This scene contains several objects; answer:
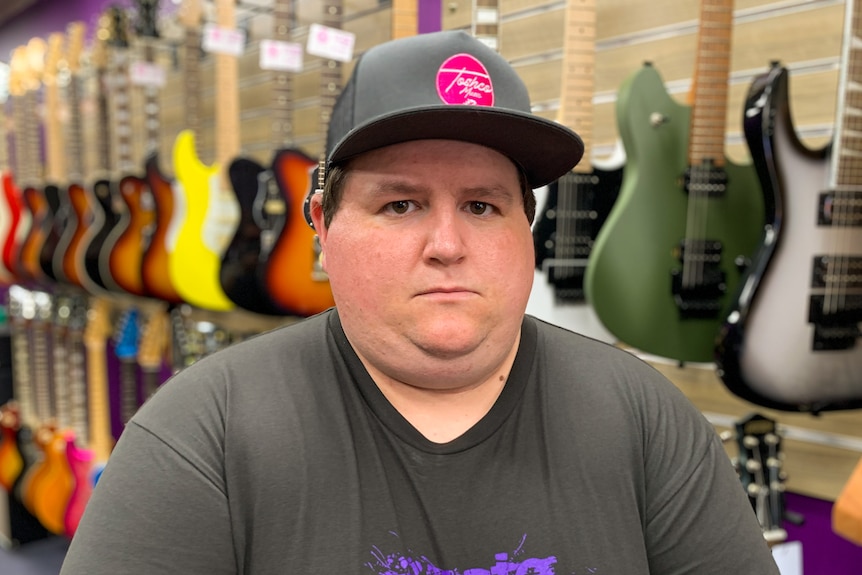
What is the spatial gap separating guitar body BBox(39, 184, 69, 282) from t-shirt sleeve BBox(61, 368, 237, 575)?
257 centimetres

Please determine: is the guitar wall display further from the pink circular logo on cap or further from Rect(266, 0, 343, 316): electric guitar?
Rect(266, 0, 343, 316): electric guitar

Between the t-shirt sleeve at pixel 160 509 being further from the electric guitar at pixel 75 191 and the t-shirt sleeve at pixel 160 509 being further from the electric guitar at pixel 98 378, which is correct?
the electric guitar at pixel 98 378

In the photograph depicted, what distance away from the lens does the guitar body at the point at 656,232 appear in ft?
4.83

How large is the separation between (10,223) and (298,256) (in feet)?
7.01

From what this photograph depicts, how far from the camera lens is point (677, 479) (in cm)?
86

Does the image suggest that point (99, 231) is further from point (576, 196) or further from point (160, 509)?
point (160, 509)

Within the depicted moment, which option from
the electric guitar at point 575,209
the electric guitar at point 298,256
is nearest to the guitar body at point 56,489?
the electric guitar at point 298,256

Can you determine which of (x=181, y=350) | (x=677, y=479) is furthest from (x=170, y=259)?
(x=677, y=479)

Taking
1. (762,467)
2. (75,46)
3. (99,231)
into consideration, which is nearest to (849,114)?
(762,467)

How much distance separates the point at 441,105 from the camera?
74 centimetres

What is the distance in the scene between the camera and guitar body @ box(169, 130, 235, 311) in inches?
90.0

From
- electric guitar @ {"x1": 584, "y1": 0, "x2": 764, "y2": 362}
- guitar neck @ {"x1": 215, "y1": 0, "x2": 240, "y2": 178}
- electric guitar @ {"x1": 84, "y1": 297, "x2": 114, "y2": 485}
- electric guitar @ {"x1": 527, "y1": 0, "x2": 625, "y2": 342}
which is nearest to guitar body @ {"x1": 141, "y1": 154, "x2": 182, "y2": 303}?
guitar neck @ {"x1": 215, "y1": 0, "x2": 240, "y2": 178}

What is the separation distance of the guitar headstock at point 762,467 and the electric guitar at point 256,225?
50.1 inches

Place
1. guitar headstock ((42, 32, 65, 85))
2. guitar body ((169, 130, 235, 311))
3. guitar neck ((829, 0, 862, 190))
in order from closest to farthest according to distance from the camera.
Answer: guitar neck ((829, 0, 862, 190))
guitar body ((169, 130, 235, 311))
guitar headstock ((42, 32, 65, 85))
